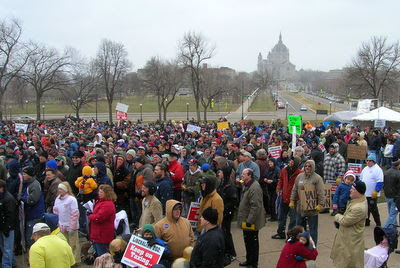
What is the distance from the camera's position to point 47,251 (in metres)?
4.30

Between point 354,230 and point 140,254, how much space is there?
3183 millimetres

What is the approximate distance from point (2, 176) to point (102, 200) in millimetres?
3250

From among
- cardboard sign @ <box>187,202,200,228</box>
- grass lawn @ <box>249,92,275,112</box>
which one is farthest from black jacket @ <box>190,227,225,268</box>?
grass lawn @ <box>249,92,275,112</box>

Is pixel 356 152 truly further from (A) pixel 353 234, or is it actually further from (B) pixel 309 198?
(A) pixel 353 234

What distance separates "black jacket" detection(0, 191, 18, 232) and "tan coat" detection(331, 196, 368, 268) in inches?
205

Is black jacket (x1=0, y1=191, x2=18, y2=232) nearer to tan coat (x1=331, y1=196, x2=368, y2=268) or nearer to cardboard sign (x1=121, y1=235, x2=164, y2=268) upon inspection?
cardboard sign (x1=121, y1=235, x2=164, y2=268)

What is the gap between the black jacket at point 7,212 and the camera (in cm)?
592

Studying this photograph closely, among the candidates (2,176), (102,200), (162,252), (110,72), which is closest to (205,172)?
(102,200)

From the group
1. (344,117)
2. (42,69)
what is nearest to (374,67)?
(344,117)

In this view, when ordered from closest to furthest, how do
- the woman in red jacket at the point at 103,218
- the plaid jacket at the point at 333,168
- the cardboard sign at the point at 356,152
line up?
the woman in red jacket at the point at 103,218 < the plaid jacket at the point at 333,168 < the cardboard sign at the point at 356,152

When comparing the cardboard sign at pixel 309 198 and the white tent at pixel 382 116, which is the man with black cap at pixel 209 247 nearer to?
the cardboard sign at pixel 309 198

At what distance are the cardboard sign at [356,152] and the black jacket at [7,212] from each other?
1181 cm

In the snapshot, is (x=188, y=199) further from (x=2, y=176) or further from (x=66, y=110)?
(x=66, y=110)

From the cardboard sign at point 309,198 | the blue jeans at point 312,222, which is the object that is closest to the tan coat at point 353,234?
the cardboard sign at point 309,198
